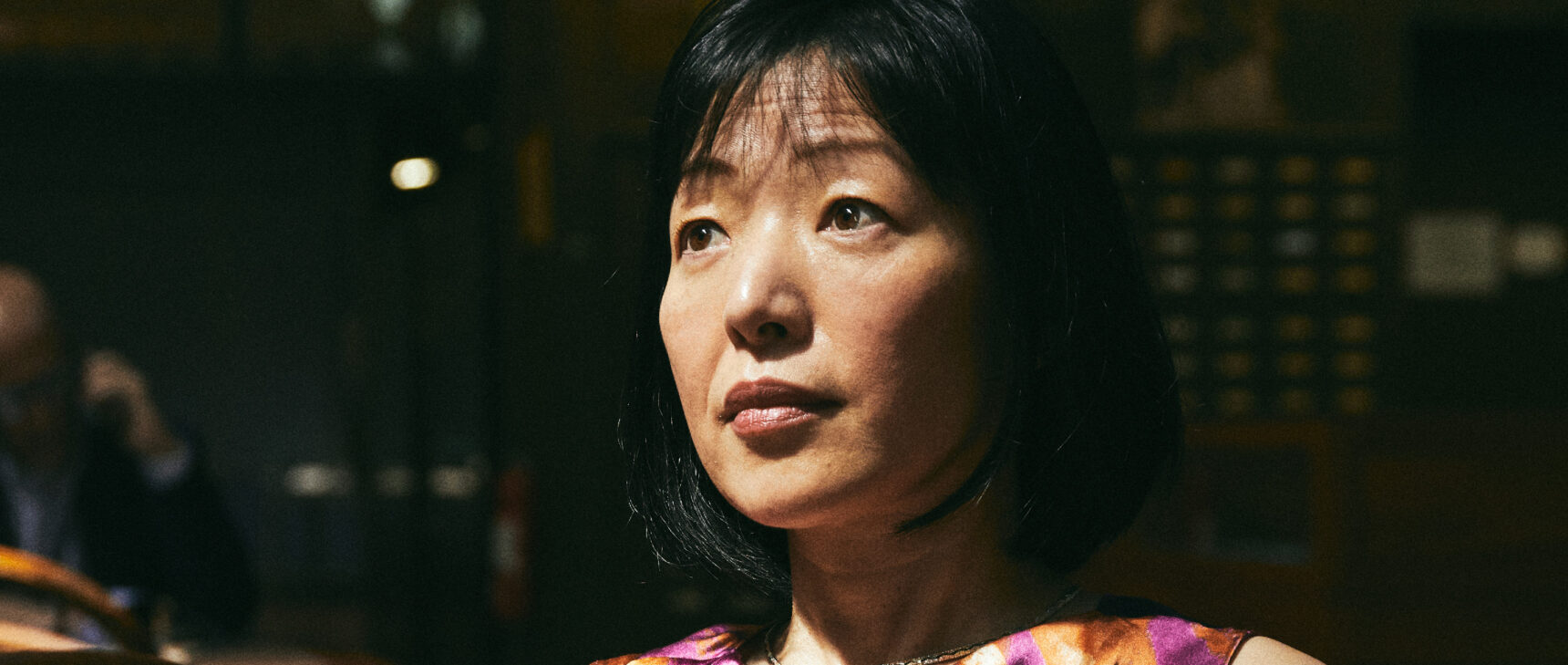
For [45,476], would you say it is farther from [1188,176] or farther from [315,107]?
[1188,176]

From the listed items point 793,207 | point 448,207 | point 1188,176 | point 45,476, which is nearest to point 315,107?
point 448,207

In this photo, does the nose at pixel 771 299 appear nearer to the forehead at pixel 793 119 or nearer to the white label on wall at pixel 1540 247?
the forehead at pixel 793 119

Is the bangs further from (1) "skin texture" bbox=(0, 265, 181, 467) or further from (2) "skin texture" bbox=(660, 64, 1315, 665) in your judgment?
(1) "skin texture" bbox=(0, 265, 181, 467)

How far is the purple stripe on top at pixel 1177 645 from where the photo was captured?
2.81ft

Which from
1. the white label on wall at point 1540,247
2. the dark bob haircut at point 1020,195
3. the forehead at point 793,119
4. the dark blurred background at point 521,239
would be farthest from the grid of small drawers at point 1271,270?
the forehead at point 793,119

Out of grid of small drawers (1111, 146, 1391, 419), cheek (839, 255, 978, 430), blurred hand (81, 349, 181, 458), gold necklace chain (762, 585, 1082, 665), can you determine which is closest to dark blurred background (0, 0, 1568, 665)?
grid of small drawers (1111, 146, 1391, 419)

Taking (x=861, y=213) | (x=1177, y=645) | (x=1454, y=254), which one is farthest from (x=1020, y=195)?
(x=1454, y=254)

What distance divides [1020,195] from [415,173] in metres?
2.78

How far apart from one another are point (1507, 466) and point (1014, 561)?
Answer: 4.94ft

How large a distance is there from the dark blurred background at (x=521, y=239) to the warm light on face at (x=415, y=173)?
0.04 feet

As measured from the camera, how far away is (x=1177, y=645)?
0.87 metres

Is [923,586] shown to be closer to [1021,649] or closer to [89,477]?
[1021,649]

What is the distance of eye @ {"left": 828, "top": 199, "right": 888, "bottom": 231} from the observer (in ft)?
2.76

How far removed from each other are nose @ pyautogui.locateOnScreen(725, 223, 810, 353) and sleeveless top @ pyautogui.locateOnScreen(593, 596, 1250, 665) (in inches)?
10.4
